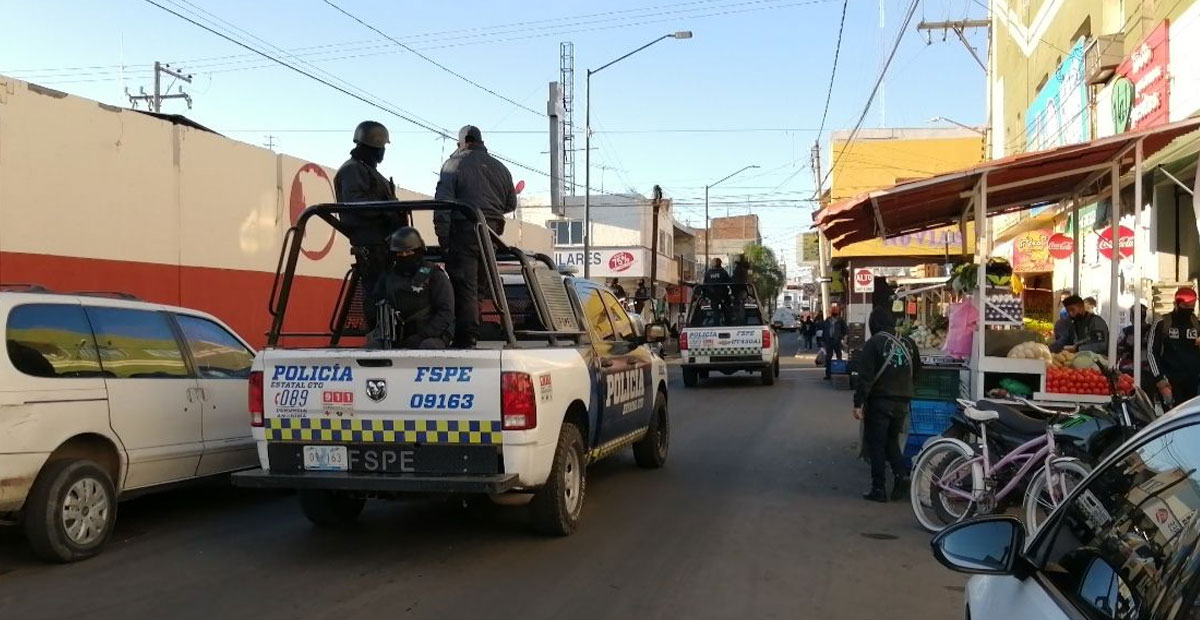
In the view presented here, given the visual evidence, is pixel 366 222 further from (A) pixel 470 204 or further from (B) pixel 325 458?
(B) pixel 325 458

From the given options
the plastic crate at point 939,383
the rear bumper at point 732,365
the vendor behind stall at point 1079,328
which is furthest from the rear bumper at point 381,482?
the rear bumper at point 732,365

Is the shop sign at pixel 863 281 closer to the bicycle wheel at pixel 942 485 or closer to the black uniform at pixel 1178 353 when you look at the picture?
the black uniform at pixel 1178 353

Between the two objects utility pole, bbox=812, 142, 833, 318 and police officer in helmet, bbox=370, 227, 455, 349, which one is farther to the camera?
utility pole, bbox=812, 142, 833, 318

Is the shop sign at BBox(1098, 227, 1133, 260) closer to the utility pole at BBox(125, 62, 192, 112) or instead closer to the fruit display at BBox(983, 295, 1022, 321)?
the fruit display at BBox(983, 295, 1022, 321)

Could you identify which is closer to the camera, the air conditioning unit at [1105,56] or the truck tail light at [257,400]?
the truck tail light at [257,400]

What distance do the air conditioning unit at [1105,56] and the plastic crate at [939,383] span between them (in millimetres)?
8184

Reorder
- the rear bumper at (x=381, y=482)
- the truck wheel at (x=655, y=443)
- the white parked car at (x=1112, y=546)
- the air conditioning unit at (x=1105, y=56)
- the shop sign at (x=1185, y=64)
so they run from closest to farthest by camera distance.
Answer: the white parked car at (x=1112, y=546), the rear bumper at (x=381, y=482), the truck wheel at (x=655, y=443), the shop sign at (x=1185, y=64), the air conditioning unit at (x=1105, y=56)

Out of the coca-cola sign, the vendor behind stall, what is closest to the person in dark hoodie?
the vendor behind stall

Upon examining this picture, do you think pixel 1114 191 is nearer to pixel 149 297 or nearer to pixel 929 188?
pixel 929 188

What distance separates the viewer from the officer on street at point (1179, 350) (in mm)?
9812

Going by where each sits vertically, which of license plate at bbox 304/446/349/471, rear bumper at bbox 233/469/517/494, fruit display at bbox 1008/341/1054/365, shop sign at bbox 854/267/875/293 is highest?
shop sign at bbox 854/267/875/293

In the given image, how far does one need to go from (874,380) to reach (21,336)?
622cm

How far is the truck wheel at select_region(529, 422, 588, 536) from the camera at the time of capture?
6.30m

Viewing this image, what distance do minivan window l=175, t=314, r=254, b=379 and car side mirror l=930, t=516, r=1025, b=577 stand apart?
620 cm
